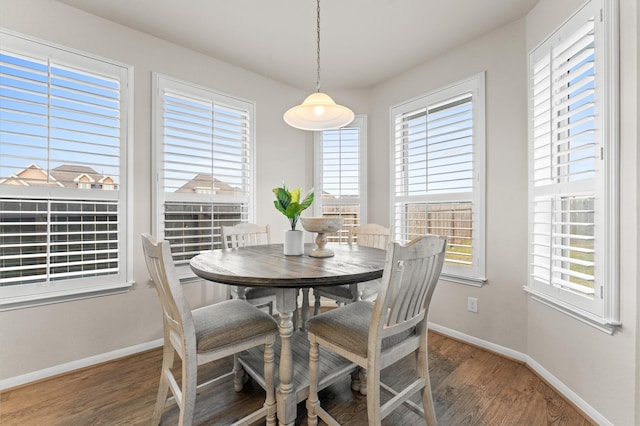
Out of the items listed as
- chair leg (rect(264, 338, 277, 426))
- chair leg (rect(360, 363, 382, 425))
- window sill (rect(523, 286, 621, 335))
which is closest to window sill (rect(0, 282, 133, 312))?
chair leg (rect(264, 338, 277, 426))

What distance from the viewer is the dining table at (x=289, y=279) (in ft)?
4.13

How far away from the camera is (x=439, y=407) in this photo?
1.66 meters

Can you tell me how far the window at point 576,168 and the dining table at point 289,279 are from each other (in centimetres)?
116

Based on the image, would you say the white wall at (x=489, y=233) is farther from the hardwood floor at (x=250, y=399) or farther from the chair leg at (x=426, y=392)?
the chair leg at (x=426, y=392)

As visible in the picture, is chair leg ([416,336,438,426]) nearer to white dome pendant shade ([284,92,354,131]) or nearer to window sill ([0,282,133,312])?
white dome pendant shade ([284,92,354,131])

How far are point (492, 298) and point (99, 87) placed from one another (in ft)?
11.6

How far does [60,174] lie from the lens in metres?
2.03

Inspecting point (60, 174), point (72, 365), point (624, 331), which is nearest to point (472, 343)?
point (624, 331)

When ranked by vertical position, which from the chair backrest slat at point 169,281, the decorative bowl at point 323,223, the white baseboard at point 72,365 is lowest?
the white baseboard at point 72,365

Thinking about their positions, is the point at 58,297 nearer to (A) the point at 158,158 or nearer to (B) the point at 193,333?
(A) the point at 158,158

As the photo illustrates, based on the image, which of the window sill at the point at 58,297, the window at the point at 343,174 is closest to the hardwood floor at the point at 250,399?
the window sill at the point at 58,297

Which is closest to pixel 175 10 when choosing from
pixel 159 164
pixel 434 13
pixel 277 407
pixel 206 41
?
pixel 206 41

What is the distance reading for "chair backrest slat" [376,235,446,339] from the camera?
1.14 meters

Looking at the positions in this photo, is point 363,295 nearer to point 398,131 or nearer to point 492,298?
point 492,298
